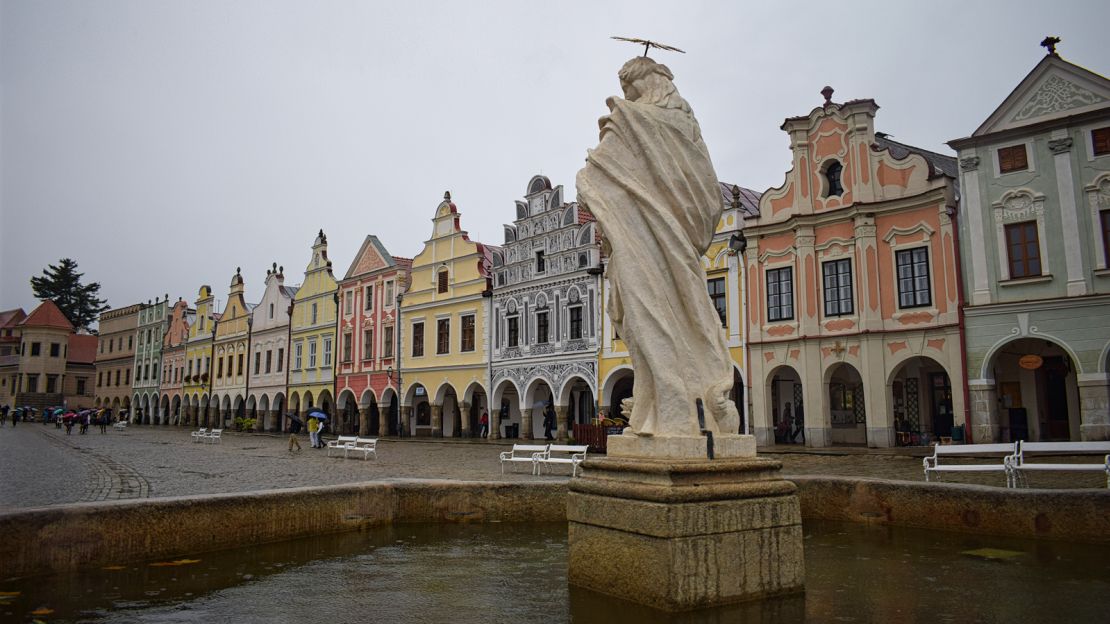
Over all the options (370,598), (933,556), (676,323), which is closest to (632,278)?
(676,323)

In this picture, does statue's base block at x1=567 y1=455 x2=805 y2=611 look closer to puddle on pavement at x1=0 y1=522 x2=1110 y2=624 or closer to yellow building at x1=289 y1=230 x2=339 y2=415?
puddle on pavement at x1=0 y1=522 x2=1110 y2=624

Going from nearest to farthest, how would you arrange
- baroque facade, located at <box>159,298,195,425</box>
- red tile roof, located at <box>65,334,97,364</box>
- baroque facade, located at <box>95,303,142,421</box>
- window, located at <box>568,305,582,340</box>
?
1. window, located at <box>568,305,582,340</box>
2. baroque facade, located at <box>159,298,195,425</box>
3. baroque facade, located at <box>95,303,142,421</box>
4. red tile roof, located at <box>65,334,97,364</box>

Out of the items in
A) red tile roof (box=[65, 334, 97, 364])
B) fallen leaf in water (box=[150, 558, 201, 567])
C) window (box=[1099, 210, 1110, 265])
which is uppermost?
red tile roof (box=[65, 334, 97, 364])

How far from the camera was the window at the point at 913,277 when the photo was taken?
69.2 ft

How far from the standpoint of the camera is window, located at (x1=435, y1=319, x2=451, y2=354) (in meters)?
34.8

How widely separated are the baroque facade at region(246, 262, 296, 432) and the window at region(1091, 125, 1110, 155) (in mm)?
39793

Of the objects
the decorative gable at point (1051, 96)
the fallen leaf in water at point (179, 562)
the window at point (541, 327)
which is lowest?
the fallen leaf in water at point (179, 562)

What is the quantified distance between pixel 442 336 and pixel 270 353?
17064 millimetres

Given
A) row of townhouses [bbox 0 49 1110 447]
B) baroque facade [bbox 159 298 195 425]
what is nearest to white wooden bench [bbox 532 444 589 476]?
row of townhouses [bbox 0 49 1110 447]

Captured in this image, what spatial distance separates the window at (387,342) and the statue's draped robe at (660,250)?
3360 cm

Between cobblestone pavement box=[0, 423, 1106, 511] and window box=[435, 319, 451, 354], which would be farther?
window box=[435, 319, 451, 354]

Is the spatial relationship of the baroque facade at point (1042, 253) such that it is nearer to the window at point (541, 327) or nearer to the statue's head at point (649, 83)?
the window at point (541, 327)

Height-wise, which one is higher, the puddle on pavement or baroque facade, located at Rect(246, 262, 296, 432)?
baroque facade, located at Rect(246, 262, 296, 432)

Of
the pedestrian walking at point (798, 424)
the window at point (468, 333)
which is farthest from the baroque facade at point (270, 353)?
the pedestrian walking at point (798, 424)
